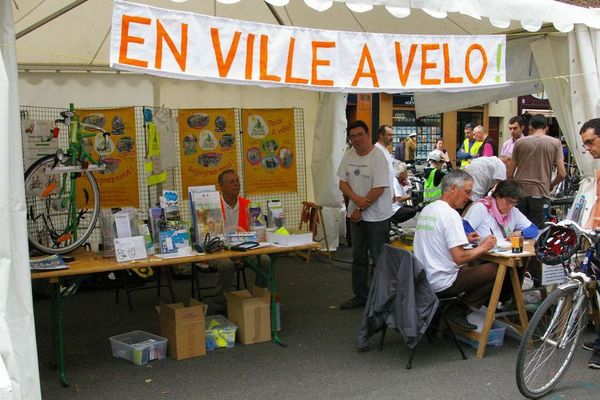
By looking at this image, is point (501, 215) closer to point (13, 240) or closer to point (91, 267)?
point (91, 267)

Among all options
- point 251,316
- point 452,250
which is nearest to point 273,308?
point 251,316

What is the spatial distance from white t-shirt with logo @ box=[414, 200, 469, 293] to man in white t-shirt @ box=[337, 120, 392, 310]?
1.25 metres

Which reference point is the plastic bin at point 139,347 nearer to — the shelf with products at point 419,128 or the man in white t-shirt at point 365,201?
the man in white t-shirt at point 365,201

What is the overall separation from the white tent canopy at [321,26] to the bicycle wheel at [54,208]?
109 centimetres

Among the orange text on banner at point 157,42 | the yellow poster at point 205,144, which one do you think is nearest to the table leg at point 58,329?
the orange text on banner at point 157,42

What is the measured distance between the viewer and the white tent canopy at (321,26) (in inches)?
119

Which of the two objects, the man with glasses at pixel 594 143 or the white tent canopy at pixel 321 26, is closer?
the white tent canopy at pixel 321 26

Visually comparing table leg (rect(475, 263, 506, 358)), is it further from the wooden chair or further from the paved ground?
the wooden chair

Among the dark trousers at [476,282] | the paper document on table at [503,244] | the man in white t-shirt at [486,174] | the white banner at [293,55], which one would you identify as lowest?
the dark trousers at [476,282]

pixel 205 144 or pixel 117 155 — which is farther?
pixel 205 144

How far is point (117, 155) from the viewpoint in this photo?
22.9 ft

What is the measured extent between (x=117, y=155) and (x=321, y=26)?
2725mm

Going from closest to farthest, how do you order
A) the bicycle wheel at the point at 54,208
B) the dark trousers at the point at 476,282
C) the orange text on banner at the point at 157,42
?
the orange text on banner at the point at 157,42
the dark trousers at the point at 476,282
the bicycle wheel at the point at 54,208

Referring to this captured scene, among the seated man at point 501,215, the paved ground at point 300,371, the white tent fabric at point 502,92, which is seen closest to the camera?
the paved ground at point 300,371
